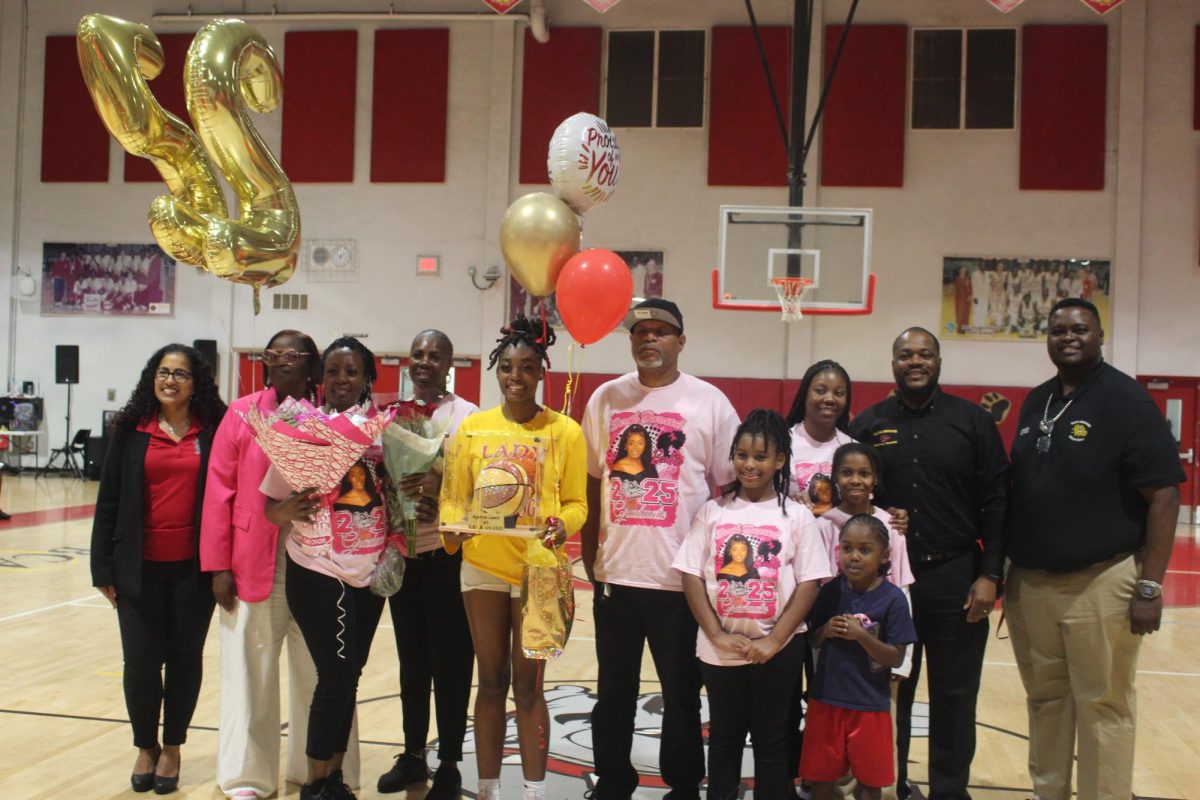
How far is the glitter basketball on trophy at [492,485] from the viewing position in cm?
329

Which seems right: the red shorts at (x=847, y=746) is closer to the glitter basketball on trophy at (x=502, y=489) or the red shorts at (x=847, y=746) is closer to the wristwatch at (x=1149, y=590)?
the wristwatch at (x=1149, y=590)

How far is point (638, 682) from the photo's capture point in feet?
11.8

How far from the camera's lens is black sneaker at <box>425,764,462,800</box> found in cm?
370

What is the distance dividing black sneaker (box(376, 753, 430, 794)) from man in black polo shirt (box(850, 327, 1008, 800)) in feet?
6.29

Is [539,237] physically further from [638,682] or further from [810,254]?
[810,254]

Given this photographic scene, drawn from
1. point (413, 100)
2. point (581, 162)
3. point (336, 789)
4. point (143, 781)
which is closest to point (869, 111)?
point (413, 100)

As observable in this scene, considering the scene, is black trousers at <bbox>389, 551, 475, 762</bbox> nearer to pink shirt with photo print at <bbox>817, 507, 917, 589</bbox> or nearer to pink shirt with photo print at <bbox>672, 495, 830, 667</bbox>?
pink shirt with photo print at <bbox>672, 495, 830, 667</bbox>

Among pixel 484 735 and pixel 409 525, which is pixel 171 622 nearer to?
pixel 409 525

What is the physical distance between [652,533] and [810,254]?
23.4ft

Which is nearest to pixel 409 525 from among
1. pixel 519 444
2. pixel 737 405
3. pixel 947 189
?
pixel 519 444

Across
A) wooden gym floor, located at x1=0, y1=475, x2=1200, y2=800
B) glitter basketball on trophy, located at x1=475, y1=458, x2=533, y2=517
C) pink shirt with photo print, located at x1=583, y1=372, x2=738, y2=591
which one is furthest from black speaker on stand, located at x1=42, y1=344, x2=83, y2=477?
glitter basketball on trophy, located at x1=475, y1=458, x2=533, y2=517

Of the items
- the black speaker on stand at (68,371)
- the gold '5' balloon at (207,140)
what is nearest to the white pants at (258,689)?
the gold '5' balloon at (207,140)

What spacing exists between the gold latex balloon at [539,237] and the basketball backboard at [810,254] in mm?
6607

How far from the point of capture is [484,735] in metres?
3.46
